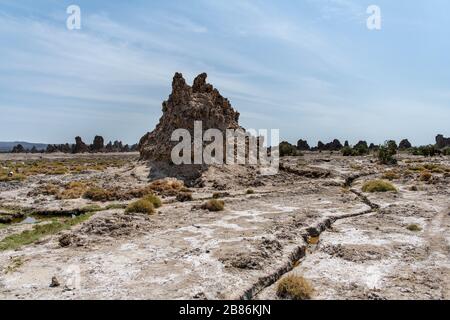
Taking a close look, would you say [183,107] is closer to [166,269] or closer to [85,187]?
[85,187]

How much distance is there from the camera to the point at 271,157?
56.8m

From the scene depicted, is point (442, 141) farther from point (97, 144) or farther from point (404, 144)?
point (97, 144)

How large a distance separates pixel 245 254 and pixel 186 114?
3375cm

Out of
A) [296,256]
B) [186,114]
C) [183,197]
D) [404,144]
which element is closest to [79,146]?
[186,114]

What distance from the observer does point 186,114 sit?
1893 inches

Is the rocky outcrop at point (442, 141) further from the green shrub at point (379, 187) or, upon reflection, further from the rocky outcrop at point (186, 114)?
the green shrub at point (379, 187)

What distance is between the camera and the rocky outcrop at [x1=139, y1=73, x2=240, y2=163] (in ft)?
156

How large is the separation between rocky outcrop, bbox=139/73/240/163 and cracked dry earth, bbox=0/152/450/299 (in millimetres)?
18870

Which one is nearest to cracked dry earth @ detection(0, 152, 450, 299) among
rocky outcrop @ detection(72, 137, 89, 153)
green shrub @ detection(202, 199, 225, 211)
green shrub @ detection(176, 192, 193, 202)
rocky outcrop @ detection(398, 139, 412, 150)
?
green shrub @ detection(202, 199, 225, 211)

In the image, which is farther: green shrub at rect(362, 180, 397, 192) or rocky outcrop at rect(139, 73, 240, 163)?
rocky outcrop at rect(139, 73, 240, 163)

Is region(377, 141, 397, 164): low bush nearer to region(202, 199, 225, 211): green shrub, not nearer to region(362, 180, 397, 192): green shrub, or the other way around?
region(362, 180, 397, 192): green shrub

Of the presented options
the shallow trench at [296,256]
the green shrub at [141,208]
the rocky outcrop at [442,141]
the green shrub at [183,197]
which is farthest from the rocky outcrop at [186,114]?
the rocky outcrop at [442,141]

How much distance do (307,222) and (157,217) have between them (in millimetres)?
9541
